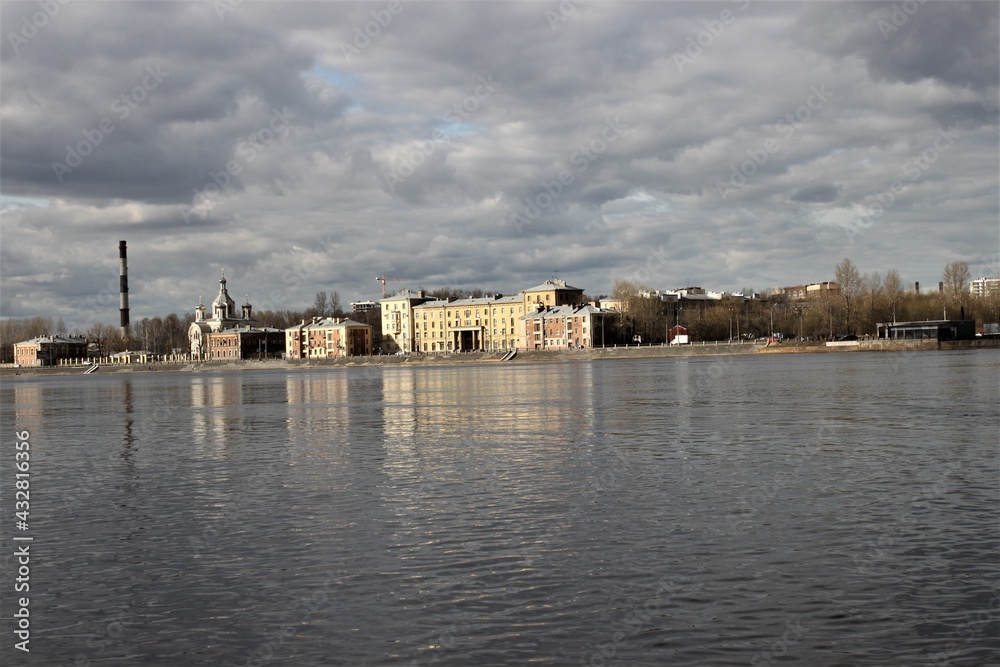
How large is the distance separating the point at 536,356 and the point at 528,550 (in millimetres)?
129648

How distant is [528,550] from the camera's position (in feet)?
40.5

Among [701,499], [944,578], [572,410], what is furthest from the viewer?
[572,410]

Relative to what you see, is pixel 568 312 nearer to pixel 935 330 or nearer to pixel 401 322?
pixel 401 322

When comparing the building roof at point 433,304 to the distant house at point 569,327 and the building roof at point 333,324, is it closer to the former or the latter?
the building roof at point 333,324

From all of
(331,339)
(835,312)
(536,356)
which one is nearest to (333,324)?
(331,339)

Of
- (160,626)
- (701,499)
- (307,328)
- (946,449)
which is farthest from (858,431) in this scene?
(307,328)

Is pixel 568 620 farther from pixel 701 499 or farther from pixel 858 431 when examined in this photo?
pixel 858 431

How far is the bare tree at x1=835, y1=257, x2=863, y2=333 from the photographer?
13688 cm

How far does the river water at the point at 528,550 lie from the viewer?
29.3ft

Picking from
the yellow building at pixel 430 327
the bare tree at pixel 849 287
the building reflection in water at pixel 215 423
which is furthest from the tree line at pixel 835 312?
the building reflection in water at pixel 215 423

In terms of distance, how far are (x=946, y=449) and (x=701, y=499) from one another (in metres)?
8.59

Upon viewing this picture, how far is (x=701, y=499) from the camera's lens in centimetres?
1560

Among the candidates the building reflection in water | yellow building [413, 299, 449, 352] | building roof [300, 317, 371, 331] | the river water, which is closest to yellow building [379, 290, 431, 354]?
yellow building [413, 299, 449, 352]

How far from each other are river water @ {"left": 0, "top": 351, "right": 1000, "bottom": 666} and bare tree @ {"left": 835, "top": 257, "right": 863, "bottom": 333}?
382 ft
